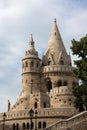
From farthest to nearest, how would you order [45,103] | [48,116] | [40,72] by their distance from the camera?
[40,72] < [45,103] < [48,116]

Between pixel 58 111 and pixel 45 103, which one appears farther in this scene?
pixel 45 103

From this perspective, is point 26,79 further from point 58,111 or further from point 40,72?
point 58,111

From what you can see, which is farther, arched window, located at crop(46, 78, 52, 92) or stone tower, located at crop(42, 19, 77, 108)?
arched window, located at crop(46, 78, 52, 92)

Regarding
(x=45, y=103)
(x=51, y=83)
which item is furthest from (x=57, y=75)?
(x=45, y=103)

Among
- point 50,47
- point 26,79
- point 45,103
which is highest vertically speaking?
point 50,47

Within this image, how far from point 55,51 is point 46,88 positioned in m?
7.90

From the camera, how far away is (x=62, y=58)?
87562 millimetres

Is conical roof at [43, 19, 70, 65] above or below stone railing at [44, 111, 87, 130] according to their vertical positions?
above

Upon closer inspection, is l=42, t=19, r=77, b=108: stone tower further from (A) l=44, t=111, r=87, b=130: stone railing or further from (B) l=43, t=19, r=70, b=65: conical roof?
(A) l=44, t=111, r=87, b=130: stone railing

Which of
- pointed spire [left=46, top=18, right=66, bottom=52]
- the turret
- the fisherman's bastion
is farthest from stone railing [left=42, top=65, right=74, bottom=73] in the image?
pointed spire [left=46, top=18, right=66, bottom=52]

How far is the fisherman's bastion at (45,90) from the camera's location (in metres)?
72.6

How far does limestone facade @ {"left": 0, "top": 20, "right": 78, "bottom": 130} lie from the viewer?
7288 cm

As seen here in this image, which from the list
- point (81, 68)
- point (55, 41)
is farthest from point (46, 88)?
point (81, 68)

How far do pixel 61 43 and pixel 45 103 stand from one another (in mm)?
15476
